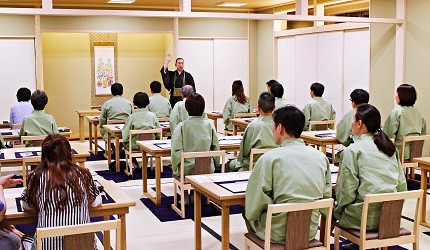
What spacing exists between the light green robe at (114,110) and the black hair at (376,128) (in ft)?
15.3

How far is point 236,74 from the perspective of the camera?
10.8 meters

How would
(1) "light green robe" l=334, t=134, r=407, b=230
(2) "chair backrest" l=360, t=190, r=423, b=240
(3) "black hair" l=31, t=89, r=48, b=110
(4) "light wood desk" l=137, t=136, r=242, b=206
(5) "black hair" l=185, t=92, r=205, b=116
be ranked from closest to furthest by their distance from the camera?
1. (2) "chair backrest" l=360, t=190, r=423, b=240
2. (1) "light green robe" l=334, t=134, r=407, b=230
3. (5) "black hair" l=185, t=92, r=205, b=116
4. (4) "light wood desk" l=137, t=136, r=242, b=206
5. (3) "black hair" l=31, t=89, r=48, b=110

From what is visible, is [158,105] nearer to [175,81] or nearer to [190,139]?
[175,81]

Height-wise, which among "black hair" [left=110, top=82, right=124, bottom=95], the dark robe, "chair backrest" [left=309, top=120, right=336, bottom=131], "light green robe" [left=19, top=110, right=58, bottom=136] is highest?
the dark robe

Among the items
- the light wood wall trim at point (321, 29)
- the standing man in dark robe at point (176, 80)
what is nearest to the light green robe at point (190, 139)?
the standing man in dark robe at point (176, 80)

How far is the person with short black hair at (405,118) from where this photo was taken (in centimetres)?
582

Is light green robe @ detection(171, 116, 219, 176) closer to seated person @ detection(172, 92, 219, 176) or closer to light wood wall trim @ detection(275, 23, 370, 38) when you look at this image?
seated person @ detection(172, 92, 219, 176)

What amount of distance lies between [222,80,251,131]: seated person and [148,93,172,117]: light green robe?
0.89 m

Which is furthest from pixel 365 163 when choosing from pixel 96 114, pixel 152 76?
pixel 152 76

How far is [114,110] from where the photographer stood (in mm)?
7402

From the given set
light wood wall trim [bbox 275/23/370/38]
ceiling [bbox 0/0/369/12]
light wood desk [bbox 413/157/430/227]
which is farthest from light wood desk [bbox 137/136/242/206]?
ceiling [bbox 0/0/369/12]

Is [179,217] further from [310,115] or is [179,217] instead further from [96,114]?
[96,114]

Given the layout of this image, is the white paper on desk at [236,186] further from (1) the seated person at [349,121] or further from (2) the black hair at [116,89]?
(2) the black hair at [116,89]

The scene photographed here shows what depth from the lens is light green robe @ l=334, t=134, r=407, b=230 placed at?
3.15 metres
